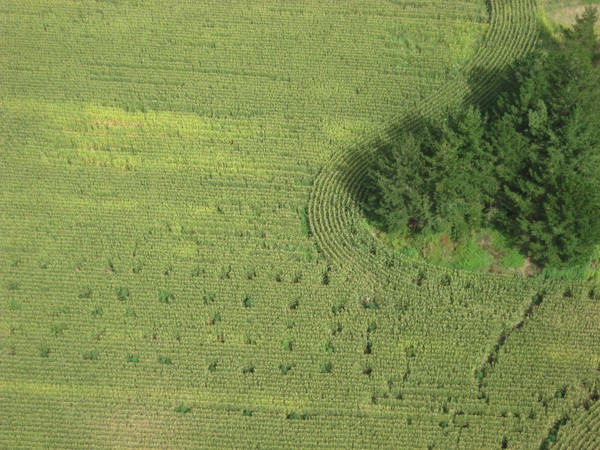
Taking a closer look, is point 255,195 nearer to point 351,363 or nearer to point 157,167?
point 157,167

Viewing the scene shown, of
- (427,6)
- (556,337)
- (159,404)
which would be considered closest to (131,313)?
(159,404)

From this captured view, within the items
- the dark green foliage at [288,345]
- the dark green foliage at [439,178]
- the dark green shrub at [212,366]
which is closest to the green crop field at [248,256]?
the dark green shrub at [212,366]

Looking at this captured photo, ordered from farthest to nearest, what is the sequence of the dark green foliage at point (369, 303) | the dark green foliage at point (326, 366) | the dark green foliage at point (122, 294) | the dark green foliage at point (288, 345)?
the dark green foliage at point (122, 294) → the dark green foliage at point (369, 303) → the dark green foliage at point (288, 345) → the dark green foliage at point (326, 366)

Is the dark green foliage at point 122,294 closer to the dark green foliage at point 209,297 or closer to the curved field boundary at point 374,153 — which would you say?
the dark green foliage at point 209,297

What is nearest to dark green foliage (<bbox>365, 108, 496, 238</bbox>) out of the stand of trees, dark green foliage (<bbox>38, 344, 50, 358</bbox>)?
the stand of trees

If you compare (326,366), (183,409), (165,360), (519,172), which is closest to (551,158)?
(519,172)

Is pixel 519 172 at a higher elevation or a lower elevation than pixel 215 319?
higher

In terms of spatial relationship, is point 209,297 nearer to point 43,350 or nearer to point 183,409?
point 183,409
